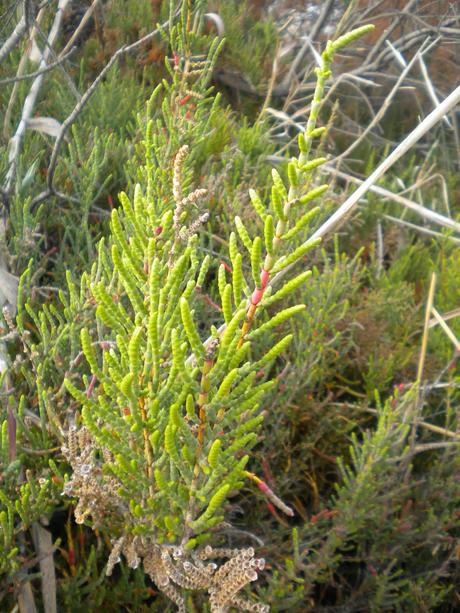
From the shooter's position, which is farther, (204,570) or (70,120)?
(70,120)

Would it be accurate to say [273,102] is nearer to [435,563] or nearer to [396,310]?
[396,310]

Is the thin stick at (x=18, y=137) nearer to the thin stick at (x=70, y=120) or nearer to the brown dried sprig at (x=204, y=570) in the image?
the thin stick at (x=70, y=120)

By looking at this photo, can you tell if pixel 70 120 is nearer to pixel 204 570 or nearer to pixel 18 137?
pixel 18 137

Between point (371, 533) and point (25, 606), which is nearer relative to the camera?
point (25, 606)

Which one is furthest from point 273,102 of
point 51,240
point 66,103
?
point 51,240

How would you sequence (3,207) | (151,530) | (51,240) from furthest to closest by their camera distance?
(51,240), (3,207), (151,530)

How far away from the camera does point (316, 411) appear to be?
4.57ft

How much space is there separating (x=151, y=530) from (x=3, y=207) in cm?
78

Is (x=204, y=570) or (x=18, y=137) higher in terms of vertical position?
(x=18, y=137)

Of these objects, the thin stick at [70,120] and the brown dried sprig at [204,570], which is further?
the thin stick at [70,120]

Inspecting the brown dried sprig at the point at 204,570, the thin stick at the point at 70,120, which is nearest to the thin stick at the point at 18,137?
the thin stick at the point at 70,120

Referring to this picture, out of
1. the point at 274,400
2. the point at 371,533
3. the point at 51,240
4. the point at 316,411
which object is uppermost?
the point at 51,240

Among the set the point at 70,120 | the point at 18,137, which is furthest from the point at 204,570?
the point at 18,137

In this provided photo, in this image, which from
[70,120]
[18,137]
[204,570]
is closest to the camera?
[204,570]
